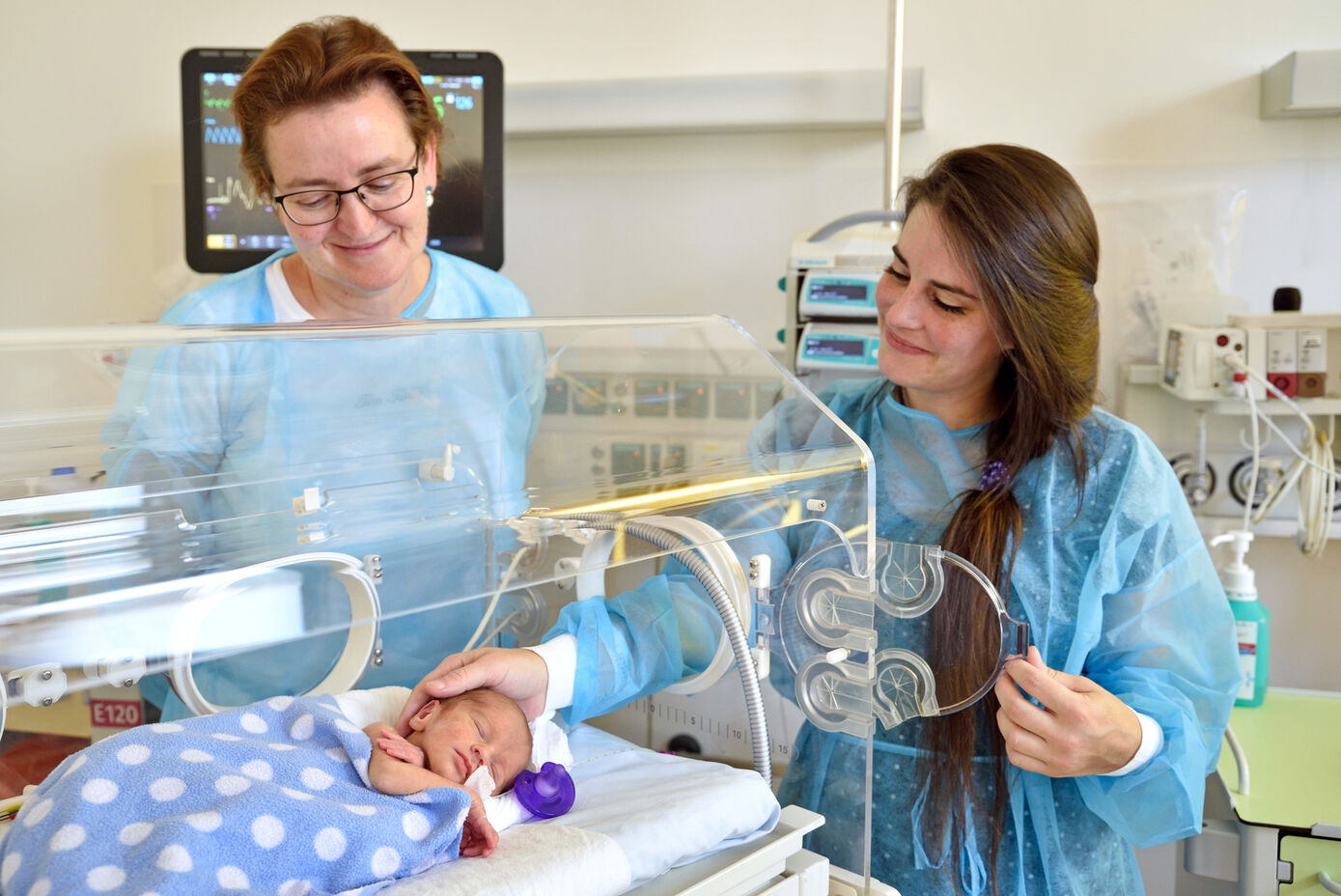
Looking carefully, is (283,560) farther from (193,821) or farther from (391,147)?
(391,147)

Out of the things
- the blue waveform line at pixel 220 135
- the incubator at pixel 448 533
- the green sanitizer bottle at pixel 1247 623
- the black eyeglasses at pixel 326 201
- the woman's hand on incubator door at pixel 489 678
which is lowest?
the green sanitizer bottle at pixel 1247 623

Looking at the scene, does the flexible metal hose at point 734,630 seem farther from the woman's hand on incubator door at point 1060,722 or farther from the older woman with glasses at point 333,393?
the woman's hand on incubator door at point 1060,722

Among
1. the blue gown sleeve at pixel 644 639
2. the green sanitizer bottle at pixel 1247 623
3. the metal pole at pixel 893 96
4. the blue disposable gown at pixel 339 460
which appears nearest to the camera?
the blue disposable gown at pixel 339 460

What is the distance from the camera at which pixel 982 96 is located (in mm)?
2484

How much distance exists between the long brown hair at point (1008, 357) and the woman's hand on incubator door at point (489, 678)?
0.48 meters

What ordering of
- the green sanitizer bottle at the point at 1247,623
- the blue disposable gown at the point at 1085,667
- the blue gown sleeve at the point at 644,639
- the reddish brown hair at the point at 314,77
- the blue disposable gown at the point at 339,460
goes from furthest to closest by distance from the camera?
the green sanitizer bottle at the point at 1247,623, the reddish brown hair at the point at 314,77, the blue disposable gown at the point at 1085,667, the blue gown sleeve at the point at 644,639, the blue disposable gown at the point at 339,460

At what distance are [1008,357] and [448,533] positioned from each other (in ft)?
2.58

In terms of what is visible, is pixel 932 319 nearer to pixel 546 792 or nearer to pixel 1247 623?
pixel 546 792

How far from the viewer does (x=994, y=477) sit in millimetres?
1359

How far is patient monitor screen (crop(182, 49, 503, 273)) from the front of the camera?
232cm

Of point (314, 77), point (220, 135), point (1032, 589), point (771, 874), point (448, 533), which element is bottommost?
point (771, 874)

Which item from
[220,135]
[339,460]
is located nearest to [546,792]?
[339,460]

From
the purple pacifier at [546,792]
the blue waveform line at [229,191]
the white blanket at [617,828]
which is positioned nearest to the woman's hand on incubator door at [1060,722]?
the white blanket at [617,828]

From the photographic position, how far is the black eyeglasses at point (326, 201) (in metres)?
1.42
